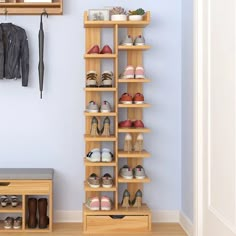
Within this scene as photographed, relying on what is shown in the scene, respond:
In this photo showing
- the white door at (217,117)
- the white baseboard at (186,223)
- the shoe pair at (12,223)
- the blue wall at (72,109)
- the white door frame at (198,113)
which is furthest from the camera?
the blue wall at (72,109)

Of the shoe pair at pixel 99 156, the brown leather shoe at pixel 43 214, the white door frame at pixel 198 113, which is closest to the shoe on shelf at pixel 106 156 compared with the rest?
the shoe pair at pixel 99 156

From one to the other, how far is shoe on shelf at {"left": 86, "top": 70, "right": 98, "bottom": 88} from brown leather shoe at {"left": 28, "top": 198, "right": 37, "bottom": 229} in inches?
40.1

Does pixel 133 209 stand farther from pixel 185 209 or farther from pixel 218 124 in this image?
pixel 218 124

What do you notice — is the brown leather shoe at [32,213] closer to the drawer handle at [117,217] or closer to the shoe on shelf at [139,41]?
the drawer handle at [117,217]

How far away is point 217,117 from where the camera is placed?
237 cm

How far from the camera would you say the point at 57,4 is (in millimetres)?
3721

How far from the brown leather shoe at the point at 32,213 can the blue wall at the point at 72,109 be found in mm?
283

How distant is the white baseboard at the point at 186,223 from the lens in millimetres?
3495

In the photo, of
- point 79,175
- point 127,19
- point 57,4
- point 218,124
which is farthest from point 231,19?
point 79,175

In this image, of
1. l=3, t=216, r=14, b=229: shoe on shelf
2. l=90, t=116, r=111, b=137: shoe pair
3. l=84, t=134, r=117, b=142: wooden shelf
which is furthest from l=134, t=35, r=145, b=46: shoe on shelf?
l=3, t=216, r=14, b=229: shoe on shelf

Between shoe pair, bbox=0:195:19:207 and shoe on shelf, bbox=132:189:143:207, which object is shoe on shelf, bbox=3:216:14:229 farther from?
shoe on shelf, bbox=132:189:143:207

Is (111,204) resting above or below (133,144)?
below

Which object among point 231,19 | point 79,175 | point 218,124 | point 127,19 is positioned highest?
point 127,19

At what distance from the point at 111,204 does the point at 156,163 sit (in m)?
0.53
